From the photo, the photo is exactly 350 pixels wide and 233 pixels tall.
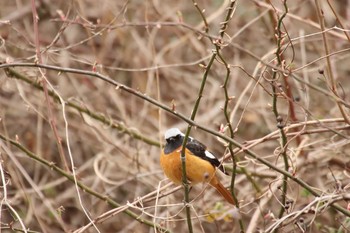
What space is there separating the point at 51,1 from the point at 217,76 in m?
1.76

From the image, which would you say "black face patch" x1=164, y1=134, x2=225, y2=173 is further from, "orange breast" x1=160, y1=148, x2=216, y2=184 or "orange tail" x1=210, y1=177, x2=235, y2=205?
"orange tail" x1=210, y1=177, x2=235, y2=205

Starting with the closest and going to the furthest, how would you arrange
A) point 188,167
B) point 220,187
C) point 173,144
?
point 188,167, point 173,144, point 220,187

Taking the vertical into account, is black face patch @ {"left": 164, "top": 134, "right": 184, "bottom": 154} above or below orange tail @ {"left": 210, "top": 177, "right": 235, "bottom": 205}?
Result: above

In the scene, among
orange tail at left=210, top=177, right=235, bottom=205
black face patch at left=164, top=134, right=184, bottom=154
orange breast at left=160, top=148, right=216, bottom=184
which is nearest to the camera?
orange breast at left=160, top=148, right=216, bottom=184

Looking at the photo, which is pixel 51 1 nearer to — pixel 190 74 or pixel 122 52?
pixel 122 52

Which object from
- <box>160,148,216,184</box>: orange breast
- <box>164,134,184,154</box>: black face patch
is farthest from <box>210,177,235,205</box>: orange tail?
<box>164,134,184,154</box>: black face patch

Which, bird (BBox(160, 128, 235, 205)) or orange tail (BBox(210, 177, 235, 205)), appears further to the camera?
orange tail (BBox(210, 177, 235, 205))

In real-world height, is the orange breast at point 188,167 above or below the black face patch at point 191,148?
below

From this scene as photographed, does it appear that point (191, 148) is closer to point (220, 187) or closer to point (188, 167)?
point (188, 167)

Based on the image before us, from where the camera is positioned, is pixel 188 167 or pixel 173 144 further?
pixel 173 144

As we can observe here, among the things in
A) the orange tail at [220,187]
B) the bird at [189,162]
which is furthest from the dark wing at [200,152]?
the orange tail at [220,187]

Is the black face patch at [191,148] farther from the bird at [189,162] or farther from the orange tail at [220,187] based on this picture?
the orange tail at [220,187]

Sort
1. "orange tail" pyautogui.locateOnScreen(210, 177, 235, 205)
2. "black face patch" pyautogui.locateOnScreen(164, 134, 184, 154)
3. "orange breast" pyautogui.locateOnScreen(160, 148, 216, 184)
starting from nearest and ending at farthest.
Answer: "orange breast" pyautogui.locateOnScreen(160, 148, 216, 184), "black face patch" pyautogui.locateOnScreen(164, 134, 184, 154), "orange tail" pyautogui.locateOnScreen(210, 177, 235, 205)

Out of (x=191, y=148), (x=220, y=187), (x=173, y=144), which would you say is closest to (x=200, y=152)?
(x=191, y=148)
